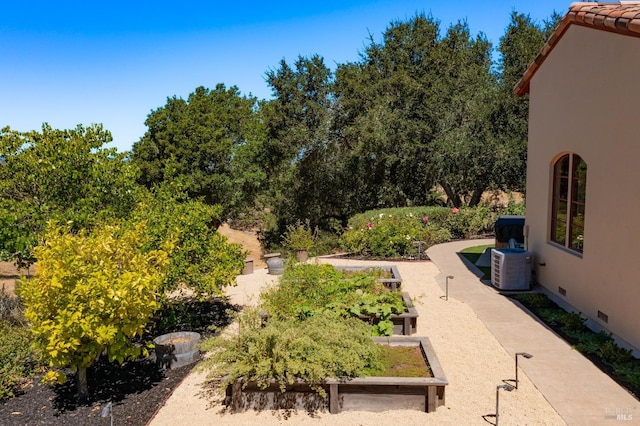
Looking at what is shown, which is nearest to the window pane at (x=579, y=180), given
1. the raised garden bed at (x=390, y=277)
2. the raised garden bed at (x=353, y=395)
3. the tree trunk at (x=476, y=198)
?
the raised garden bed at (x=390, y=277)

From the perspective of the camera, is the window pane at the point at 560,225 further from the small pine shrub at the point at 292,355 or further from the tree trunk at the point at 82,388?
the tree trunk at the point at 82,388

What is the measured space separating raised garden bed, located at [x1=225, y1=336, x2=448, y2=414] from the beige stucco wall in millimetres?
3621

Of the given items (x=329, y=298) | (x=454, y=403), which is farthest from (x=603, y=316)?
(x=329, y=298)

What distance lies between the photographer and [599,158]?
7832 millimetres

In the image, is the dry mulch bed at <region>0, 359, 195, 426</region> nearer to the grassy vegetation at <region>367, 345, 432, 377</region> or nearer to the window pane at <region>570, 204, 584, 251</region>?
the grassy vegetation at <region>367, 345, 432, 377</region>

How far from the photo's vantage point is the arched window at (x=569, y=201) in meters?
8.80

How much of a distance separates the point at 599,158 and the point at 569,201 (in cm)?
155

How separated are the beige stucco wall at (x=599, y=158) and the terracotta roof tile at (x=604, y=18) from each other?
21 cm

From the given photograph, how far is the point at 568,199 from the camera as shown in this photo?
9.24m

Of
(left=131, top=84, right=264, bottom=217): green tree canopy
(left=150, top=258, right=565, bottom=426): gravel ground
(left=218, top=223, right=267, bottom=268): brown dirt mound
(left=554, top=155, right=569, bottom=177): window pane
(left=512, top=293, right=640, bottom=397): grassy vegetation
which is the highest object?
(left=131, top=84, right=264, bottom=217): green tree canopy

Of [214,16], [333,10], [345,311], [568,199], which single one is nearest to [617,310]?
[568,199]

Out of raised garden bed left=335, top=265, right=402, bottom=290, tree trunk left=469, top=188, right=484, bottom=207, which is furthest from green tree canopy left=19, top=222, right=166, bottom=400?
tree trunk left=469, top=188, right=484, bottom=207

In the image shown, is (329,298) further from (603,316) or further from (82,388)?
(603,316)

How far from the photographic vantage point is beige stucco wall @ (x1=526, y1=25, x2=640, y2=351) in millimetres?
6816
